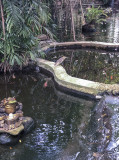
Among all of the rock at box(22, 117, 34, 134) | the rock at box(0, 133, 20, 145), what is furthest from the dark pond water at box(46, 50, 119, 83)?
the rock at box(0, 133, 20, 145)

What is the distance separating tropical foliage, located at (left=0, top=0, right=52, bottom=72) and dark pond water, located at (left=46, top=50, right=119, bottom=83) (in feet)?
5.40

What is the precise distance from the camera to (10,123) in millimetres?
3855

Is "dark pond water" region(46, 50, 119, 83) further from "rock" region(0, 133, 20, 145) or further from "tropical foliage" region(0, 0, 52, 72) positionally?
"rock" region(0, 133, 20, 145)

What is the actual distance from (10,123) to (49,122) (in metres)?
0.94

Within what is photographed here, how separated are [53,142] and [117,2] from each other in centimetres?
2727

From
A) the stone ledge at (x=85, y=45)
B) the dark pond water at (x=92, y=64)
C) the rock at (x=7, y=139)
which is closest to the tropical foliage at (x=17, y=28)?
the dark pond water at (x=92, y=64)

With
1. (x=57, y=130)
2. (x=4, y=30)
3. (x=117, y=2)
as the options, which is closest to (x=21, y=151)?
Answer: (x=57, y=130)

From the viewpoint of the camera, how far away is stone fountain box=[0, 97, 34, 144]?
381 centimetres

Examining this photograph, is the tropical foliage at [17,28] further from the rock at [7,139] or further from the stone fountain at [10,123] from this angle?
the rock at [7,139]

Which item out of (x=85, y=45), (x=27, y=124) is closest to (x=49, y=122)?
(x=27, y=124)

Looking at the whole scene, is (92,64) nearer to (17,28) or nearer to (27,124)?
(17,28)

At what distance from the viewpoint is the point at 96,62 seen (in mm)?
8031

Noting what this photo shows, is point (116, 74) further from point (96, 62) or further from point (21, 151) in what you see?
point (21, 151)

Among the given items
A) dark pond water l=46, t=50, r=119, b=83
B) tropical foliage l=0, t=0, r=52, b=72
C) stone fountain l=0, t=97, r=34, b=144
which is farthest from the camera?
dark pond water l=46, t=50, r=119, b=83
